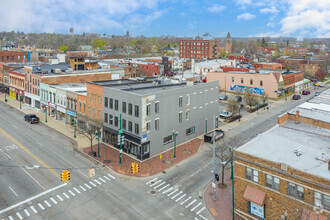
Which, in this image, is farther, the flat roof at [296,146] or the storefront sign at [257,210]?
the storefront sign at [257,210]

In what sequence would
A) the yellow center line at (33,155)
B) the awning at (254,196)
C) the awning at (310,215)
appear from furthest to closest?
1. the yellow center line at (33,155)
2. the awning at (254,196)
3. the awning at (310,215)

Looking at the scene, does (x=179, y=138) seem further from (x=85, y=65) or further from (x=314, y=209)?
(x=85, y=65)

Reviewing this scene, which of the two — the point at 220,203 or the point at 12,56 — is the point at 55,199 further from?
the point at 12,56

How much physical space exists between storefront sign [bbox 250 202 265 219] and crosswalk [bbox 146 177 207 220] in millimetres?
4503

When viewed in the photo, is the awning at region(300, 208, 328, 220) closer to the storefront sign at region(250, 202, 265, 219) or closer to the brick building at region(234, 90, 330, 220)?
the brick building at region(234, 90, 330, 220)

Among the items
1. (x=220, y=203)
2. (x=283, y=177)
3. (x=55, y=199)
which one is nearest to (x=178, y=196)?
(x=220, y=203)

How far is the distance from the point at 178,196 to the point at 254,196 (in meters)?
8.68

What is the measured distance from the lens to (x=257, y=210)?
955 inches

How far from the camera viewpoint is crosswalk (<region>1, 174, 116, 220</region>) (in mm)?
25891

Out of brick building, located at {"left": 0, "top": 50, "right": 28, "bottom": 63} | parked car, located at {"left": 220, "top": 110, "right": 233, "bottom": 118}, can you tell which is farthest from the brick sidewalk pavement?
brick building, located at {"left": 0, "top": 50, "right": 28, "bottom": 63}

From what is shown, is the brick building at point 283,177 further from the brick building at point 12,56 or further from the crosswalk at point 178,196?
the brick building at point 12,56

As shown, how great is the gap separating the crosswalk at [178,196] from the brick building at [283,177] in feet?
12.5

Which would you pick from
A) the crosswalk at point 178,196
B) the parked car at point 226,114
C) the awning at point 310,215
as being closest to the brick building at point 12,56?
the parked car at point 226,114

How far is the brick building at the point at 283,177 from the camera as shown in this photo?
68.3ft
